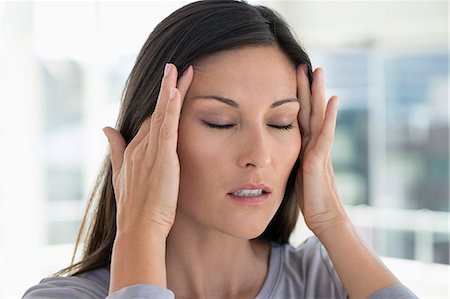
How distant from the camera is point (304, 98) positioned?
1.46 meters

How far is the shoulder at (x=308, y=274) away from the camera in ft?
4.93

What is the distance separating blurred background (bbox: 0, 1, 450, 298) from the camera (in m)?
3.94

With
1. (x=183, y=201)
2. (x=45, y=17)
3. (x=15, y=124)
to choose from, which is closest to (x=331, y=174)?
(x=183, y=201)

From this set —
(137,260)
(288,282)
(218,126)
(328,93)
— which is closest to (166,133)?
(218,126)

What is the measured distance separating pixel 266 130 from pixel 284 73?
0.45 ft

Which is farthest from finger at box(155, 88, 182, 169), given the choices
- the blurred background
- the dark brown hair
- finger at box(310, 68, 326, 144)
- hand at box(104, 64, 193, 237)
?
the blurred background

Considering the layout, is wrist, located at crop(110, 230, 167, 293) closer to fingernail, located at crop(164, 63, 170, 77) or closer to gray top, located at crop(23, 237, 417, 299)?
gray top, located at crop(23, 237, 417, 299)

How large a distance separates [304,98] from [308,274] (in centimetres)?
39

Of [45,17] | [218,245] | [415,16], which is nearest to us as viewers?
[218,245]

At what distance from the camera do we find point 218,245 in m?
1.48

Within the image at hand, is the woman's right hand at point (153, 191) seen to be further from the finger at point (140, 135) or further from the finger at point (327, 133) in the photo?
the finger at point (327, 133)

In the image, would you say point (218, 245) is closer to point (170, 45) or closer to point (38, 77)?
point (170, 45)

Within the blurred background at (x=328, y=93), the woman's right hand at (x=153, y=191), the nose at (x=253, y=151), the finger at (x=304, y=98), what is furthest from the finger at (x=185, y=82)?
the blurred background at (x=328, y=93)

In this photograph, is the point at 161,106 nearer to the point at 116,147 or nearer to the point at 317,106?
the point at 116,147
